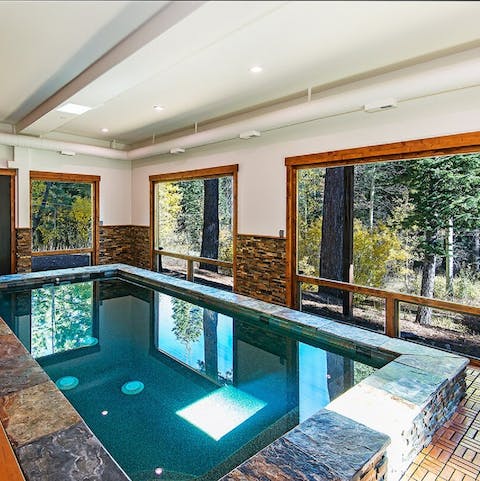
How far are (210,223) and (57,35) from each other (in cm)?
436

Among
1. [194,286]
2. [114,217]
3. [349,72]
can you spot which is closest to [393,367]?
[349,72]

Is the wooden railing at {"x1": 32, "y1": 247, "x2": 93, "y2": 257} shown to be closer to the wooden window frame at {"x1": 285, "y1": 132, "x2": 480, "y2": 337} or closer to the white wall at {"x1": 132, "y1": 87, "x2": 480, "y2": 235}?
the white wall at {"x1": 132, "y1": 87, "x2": 480, "y2": 235}

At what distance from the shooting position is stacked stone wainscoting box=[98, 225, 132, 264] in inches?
346

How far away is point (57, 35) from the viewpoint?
3338mm

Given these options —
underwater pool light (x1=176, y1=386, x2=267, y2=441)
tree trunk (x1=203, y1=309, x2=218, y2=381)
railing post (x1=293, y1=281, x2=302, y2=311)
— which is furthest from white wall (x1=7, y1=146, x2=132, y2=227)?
underwater pool light (x1=176, y1=386, x2=267, y2=441)

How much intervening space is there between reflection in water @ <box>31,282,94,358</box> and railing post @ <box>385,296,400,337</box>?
3.77m

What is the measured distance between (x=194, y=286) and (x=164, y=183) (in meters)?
3.02

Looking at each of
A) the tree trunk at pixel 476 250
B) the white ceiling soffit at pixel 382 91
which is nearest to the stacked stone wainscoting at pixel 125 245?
the white ceiling soffit at pixel 382 91

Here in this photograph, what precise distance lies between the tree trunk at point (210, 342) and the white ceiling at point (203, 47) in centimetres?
313

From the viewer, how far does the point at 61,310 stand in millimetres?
5887

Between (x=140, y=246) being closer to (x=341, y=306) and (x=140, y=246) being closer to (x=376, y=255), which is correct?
(x=341, y=306)

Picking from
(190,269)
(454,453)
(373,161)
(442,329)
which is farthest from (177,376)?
(190,269)

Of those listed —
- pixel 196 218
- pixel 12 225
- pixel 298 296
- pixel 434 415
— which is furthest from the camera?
pixel 196 218

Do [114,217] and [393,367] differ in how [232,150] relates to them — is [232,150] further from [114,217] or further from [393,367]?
[393,367]
